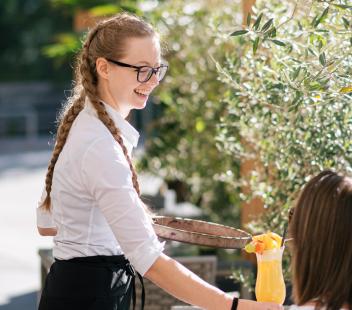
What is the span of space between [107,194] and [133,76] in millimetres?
400

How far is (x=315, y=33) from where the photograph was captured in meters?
3.44

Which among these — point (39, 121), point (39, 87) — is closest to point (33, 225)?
point (39, 121)

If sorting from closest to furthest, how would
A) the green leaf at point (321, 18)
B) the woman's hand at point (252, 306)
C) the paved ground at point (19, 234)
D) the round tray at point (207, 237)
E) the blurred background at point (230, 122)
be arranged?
1. the woman's hand at point (252, 306)
2. the round tray at point (207, 237)
3. the green leaf at point (321, 18)
4. the blurred background at point (230, 122)
5. the paved ground at point (19, 234)

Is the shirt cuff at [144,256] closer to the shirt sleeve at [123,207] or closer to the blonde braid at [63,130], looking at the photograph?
the shirt sleeve at [123,207]

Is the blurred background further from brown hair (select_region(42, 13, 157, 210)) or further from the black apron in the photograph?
the black apron

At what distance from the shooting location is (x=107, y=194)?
95.9 inches

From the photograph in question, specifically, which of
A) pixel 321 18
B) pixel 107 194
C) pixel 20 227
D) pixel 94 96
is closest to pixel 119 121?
pixel 94 96

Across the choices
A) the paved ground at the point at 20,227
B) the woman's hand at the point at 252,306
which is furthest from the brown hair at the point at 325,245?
the paved ground at the point at 20,227

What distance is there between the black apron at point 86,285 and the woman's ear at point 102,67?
0.53 m

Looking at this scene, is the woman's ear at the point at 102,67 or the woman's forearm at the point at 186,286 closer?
the woman's forearm at the point at 186,286

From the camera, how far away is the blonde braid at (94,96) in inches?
103

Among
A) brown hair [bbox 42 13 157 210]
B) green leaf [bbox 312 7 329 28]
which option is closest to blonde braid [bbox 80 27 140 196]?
brown hair [bbox 42 13 157 210]

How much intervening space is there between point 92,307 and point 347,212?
0.83 metres

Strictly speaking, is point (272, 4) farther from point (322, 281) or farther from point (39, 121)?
point (39, 121)
